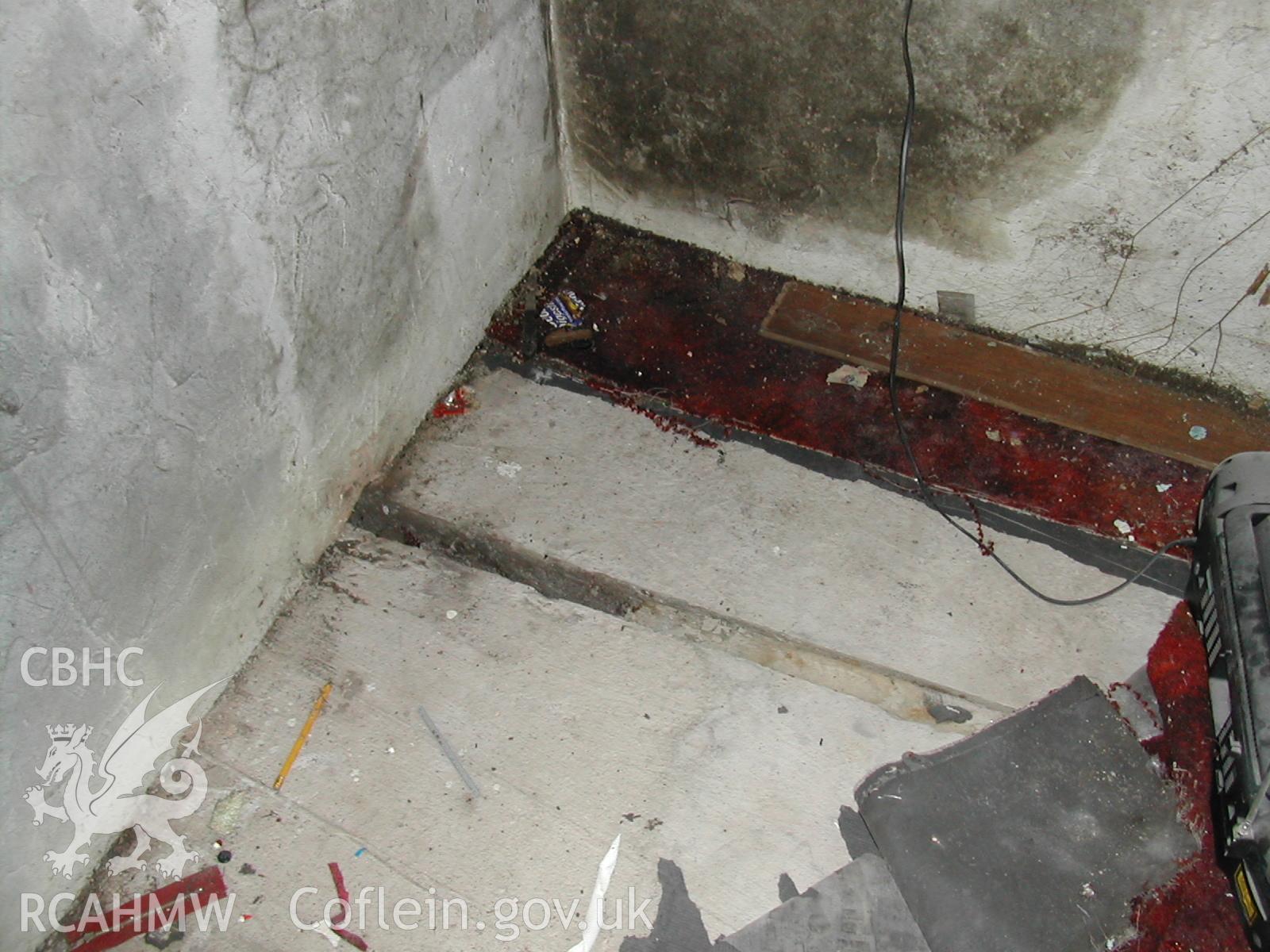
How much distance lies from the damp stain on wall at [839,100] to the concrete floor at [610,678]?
815 millimetres

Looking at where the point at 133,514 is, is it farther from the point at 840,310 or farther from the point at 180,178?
the point at 840,310

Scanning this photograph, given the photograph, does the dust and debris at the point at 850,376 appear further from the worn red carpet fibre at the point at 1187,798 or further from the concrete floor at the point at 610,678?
the worn red carpet fibre at the point at 1187,798

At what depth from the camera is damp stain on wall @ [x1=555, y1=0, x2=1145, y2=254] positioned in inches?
94.2

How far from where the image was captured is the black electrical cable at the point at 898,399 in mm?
2430

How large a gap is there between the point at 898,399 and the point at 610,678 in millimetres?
1209

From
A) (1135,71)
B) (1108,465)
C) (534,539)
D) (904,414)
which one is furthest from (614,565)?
(1135,71)

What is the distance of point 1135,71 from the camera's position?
232cm

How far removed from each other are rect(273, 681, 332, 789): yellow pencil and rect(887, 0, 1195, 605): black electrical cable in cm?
159

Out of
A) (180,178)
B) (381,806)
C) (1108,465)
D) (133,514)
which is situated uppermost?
(1108,465)

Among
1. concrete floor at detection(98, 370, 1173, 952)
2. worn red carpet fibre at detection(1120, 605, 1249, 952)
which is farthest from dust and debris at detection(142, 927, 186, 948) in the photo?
worn red carpet fibre at detection(1120, 605, 1249, 952)

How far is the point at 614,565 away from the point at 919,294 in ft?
4.31

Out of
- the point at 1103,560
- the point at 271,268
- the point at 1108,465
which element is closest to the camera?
the point at 271,268

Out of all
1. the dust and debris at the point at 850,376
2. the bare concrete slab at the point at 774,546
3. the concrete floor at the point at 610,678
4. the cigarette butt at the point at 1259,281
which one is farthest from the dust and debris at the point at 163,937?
the cigarette butt at the point at 1259,281

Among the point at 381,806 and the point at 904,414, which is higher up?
the point at 904,414
